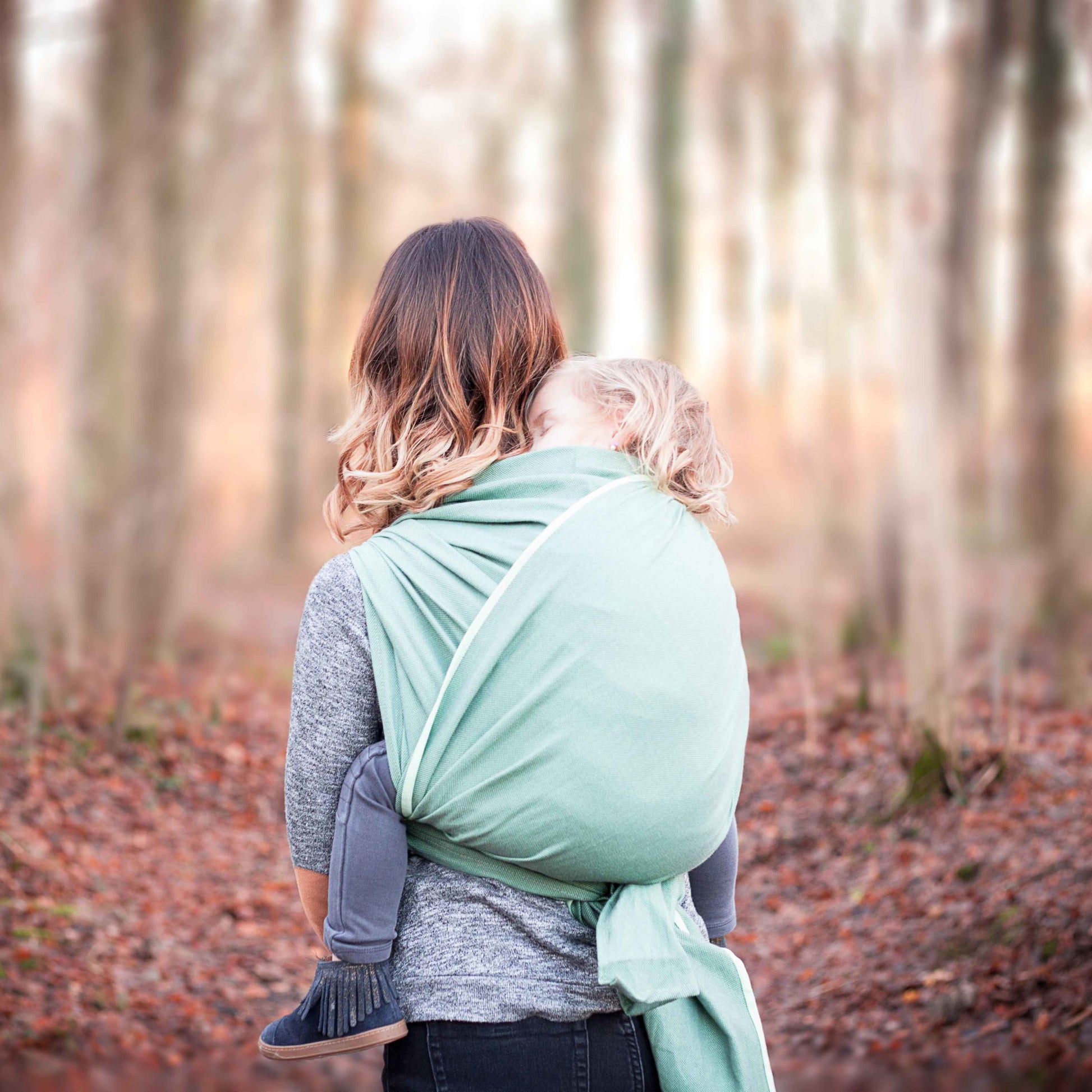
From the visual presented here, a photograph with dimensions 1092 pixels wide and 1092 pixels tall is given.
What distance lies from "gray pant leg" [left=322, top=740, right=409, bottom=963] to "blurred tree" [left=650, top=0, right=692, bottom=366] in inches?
358

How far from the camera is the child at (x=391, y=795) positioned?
1.24 meters

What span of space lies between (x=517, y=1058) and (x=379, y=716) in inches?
15.6

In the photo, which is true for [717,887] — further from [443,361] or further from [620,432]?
[443,361]

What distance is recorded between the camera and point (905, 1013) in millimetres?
4605

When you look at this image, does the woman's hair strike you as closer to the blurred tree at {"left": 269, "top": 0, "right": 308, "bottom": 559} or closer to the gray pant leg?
the gray pant leg

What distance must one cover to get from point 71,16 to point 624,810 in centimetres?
901

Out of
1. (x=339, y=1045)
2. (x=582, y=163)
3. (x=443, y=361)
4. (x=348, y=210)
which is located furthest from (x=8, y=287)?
(x=339, y=1045)

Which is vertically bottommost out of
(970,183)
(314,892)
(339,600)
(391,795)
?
(314,892)

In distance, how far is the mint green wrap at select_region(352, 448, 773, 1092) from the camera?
122cm

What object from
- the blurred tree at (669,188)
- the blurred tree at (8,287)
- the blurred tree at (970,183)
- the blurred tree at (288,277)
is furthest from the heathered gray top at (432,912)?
the blurred tree at (669,188)

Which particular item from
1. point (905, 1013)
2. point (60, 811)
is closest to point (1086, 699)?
point (905, 1013)

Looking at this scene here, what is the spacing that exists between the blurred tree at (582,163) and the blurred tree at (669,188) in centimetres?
51

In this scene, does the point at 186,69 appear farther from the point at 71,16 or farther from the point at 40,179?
the point at 40,179

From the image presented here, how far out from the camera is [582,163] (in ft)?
33.4
